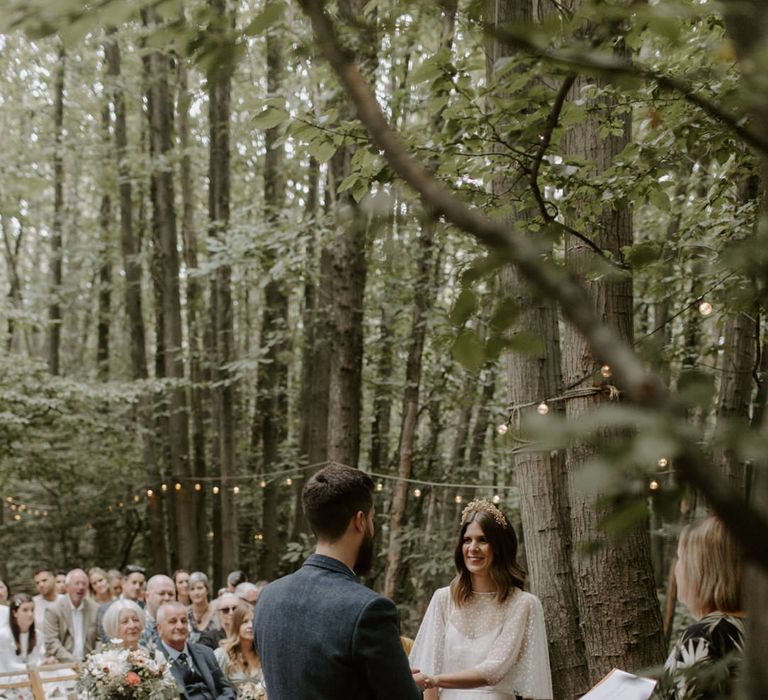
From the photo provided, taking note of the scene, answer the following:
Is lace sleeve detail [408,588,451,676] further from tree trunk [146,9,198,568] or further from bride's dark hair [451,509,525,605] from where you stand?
tree trunk [146,9,198,568]

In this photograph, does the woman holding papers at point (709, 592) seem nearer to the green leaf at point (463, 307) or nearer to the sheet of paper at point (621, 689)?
the sheet of paper at point (621, 689)

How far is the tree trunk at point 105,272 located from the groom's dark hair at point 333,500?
1762 cm

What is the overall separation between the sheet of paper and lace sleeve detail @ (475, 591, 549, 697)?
4.17 feet

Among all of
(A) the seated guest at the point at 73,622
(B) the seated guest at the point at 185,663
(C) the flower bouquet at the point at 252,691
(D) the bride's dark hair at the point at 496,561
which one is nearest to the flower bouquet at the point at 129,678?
(B) the seated guest at the point at 185,663

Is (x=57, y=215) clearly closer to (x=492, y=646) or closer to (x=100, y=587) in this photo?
(x=100, y=587)

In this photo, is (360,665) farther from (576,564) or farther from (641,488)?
(576,564)

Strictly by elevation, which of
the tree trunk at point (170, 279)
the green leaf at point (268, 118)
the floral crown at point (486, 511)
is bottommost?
the floral crown at point (486, 511)

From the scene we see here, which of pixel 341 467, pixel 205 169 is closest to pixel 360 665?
pixel 341 467

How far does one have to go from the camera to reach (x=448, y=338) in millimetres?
1490

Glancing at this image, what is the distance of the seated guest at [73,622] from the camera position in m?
9.87

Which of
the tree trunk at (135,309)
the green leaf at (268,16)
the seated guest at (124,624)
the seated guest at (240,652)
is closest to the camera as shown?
the green leaf at (268,16)

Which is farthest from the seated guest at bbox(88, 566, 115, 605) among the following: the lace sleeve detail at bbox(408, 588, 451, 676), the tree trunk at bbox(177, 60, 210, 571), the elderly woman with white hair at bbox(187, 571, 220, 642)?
the lace sleeve detail at bbox(408, 588, 451, 676)

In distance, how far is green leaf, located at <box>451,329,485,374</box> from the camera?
125 centimetres

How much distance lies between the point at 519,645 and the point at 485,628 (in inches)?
7.3
